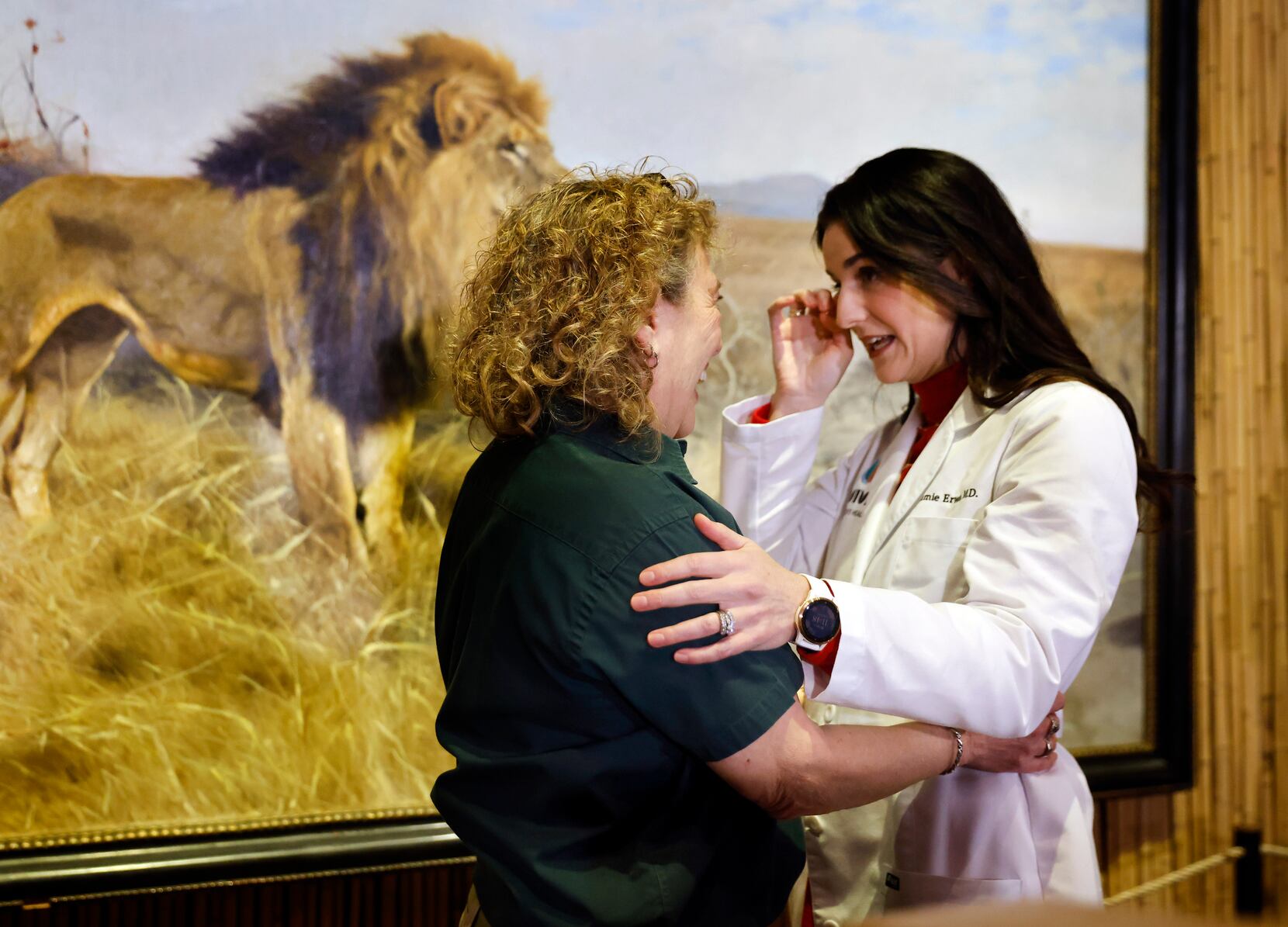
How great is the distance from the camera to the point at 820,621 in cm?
132

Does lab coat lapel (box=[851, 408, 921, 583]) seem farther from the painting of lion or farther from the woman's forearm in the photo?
the painting of lion

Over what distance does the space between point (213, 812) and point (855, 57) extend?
2169 millimetres

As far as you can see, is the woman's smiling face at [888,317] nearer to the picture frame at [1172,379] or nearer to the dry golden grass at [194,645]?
the dry golden grass at [194,645]

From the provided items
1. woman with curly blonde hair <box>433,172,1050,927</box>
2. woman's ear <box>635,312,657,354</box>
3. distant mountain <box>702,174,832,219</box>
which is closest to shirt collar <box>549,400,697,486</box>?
woman with curly blonde hair <box>433,172,1050,927</box>

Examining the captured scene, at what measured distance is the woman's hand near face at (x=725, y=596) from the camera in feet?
3.74

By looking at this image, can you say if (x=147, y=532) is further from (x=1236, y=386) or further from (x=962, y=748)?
(x=1236, y=386)

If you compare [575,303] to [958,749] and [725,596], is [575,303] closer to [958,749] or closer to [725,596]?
[725,596]

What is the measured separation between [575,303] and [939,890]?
103cm

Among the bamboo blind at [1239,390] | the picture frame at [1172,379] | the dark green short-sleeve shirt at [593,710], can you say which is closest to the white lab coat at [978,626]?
the dark green short-sleeve shirt at [593,710]

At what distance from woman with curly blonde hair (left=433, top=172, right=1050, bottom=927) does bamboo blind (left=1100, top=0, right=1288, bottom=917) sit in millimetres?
1800

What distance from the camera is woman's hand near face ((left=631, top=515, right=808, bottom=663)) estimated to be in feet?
3.74

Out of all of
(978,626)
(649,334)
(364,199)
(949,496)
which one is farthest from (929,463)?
(364,199)

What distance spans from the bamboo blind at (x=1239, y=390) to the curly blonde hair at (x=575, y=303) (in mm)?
2031

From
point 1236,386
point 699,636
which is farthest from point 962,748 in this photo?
point 1236,386
